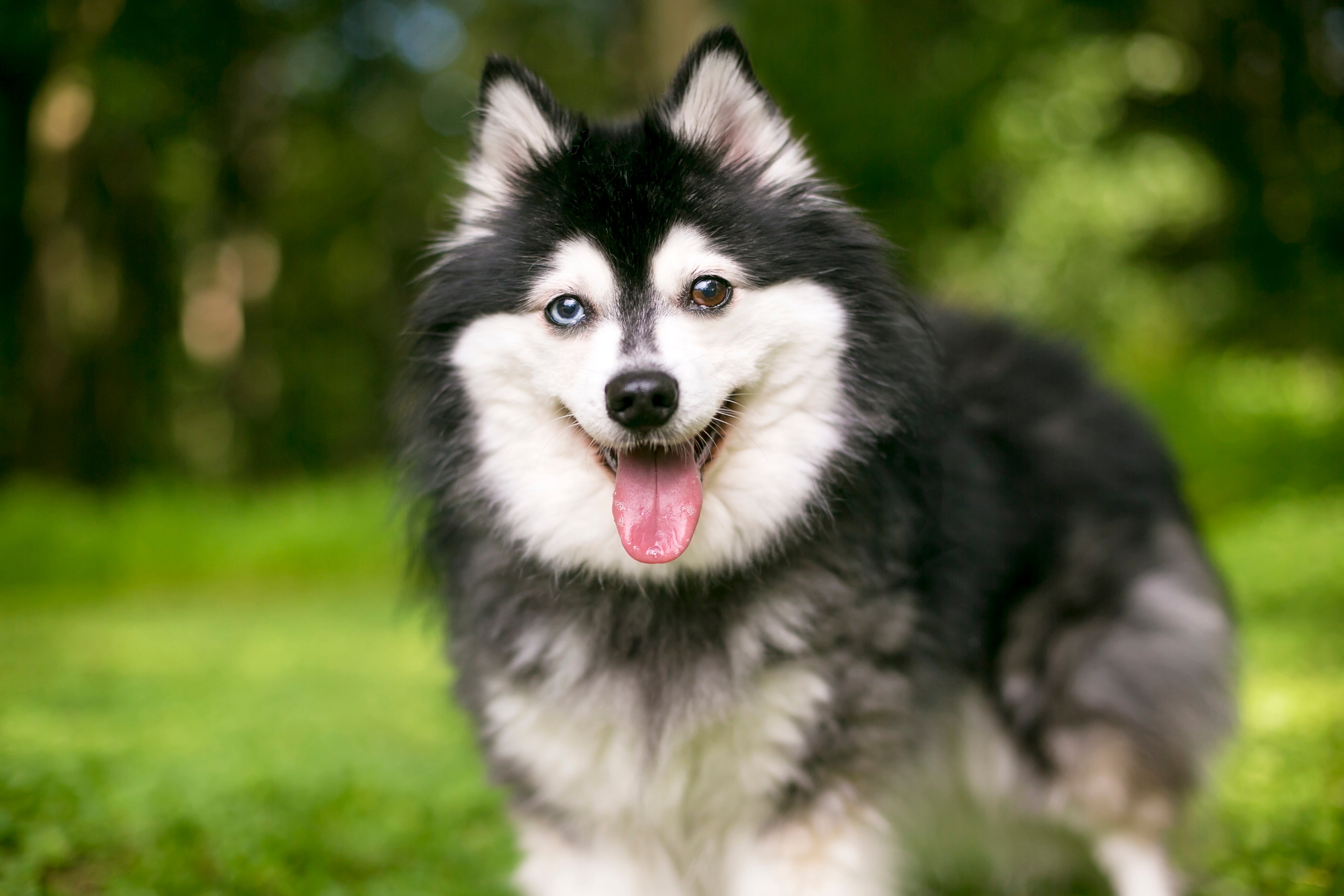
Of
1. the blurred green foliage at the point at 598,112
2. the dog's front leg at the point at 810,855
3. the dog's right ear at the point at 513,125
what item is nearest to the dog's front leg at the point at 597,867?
the dog's front leg at the point at 810,855

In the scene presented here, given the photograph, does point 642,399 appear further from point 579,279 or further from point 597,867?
point 597,867

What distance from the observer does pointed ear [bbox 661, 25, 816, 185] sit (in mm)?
2502

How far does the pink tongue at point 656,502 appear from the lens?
2.30m

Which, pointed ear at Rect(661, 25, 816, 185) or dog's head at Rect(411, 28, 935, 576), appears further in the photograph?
pointed ear at Rect(661, 25, 816, 185)

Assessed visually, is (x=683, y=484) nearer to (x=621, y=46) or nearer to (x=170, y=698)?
(x=170, y=698)

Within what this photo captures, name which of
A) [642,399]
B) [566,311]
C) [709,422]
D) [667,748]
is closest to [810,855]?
[667,748]

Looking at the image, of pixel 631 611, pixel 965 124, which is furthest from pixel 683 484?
pixel 965 124

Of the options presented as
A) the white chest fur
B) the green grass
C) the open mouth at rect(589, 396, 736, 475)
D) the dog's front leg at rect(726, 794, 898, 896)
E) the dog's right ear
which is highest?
the dog's right ear

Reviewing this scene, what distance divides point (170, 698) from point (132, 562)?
4875 millimetres

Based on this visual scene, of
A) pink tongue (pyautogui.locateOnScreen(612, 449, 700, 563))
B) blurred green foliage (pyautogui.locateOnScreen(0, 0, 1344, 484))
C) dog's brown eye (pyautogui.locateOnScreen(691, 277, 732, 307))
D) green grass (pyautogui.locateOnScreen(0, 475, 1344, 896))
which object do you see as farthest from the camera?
blurred green foliage (pyautogui.locateOnScreen(0, 0, 1344, 484))

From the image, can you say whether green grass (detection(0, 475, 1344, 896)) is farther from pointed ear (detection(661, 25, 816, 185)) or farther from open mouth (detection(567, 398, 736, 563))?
pointed ear (detection(661, 25, 816, 185))

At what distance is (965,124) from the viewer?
924 centimetres

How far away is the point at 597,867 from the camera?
2.52m

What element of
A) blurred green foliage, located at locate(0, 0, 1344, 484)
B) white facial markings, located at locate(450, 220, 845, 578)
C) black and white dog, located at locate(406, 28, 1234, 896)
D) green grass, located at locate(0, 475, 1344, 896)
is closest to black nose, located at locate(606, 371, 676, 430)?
black and white dog, located at locate(406, 28, 1234, 896)
